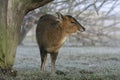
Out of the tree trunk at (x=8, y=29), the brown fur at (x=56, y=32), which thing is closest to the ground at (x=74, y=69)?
the tree trunk at (x=8, y=29)

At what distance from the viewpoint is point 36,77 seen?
22.6 ft

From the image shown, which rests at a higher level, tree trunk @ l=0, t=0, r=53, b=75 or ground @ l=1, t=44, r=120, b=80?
tree trunk @ l=0, t=0, r=53, b=75

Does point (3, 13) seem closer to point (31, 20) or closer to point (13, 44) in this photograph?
point (13, 44)

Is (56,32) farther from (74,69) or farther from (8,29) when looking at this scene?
(8,29)

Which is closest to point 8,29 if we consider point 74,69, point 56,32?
point 56,32

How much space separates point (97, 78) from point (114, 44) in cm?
1684

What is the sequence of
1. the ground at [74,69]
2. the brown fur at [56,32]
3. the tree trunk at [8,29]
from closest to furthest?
the tree trunk at [8,29], the ground at [74,69], the brown fur at [56,32]

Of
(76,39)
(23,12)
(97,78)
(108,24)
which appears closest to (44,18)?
(23,12)

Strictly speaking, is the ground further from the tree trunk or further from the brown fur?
the brown fur

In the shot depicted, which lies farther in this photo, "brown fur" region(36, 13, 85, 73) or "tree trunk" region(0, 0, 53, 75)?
"brown fur" region(36, 13, 85, 73)

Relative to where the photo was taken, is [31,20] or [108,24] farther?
[108,24]

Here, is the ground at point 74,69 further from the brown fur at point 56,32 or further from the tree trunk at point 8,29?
the brown fur at point 56,32

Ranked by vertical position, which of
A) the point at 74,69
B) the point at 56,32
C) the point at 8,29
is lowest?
the point at 74,69

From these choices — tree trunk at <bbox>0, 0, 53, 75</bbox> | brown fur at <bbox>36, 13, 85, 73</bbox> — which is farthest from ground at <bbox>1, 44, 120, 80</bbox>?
brown fur at <bbox>36, 13, 85, 73</bbox>
